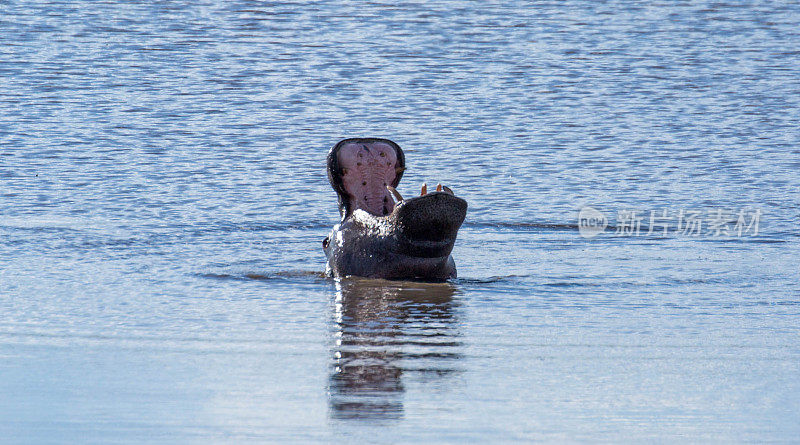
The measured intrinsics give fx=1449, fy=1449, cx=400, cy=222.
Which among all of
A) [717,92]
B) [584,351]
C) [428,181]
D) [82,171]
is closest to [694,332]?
[584,351]

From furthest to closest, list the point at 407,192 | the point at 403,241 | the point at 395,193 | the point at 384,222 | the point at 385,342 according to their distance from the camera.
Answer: the point at 407,192
the point at 395,193
the point at 384,222
the point at 403,241
the point at 385,342

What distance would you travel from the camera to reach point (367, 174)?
8.84m

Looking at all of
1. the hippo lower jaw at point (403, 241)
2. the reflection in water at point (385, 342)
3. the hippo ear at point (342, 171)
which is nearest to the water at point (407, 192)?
the reflection in water at point (385, 342)

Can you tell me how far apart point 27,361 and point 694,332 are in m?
3.04

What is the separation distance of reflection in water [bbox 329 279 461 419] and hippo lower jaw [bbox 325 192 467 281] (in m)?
0.09

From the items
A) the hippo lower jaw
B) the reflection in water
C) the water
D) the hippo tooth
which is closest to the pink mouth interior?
the hippo lower jaw

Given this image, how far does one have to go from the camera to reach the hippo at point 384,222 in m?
7.92

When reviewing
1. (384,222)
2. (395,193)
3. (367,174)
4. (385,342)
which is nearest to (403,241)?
(384,222)

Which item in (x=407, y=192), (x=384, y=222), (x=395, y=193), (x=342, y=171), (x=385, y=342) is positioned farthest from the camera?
(x=407, y=192)

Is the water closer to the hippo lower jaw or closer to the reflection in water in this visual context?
the reflection in water

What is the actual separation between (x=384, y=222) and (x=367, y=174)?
0.71 meters

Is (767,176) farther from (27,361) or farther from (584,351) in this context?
(27,361)

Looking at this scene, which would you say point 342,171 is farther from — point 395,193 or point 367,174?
point 395,193

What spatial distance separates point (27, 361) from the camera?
602 centimetres
